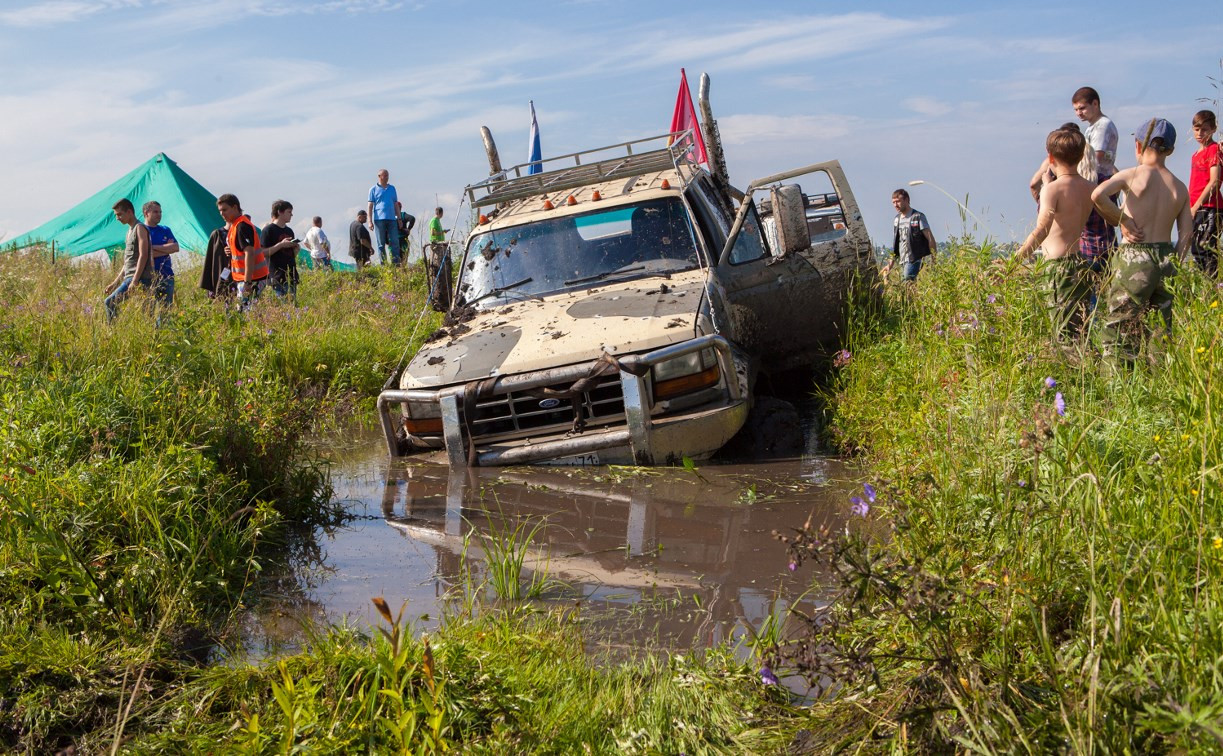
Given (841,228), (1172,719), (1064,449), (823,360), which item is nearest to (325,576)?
(1064,449)

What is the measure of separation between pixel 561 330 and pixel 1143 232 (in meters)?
3.35

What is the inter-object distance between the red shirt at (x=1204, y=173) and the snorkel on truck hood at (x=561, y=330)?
4.20 m

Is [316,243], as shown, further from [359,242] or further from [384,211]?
[384,211]

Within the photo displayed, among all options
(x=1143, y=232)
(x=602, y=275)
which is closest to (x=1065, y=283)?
(x=1143, y=232)

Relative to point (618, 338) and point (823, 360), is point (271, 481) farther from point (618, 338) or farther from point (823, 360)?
point (823, 360)

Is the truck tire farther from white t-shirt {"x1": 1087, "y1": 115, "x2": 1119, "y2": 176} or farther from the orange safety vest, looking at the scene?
the orange safety vest

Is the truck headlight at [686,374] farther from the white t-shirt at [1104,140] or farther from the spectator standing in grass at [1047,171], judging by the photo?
the white t-shirt at [1104,140]

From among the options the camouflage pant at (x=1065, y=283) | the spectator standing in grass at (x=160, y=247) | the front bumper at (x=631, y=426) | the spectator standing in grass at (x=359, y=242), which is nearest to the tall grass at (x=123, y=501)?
the front bumper at (x=631, y=426)

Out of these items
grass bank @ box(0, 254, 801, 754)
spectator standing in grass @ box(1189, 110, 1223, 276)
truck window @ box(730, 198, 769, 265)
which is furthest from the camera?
spectator standing in grass @ box(1189, 110, 1223, 276)

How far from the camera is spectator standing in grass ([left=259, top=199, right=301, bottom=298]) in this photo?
1207 centimetres

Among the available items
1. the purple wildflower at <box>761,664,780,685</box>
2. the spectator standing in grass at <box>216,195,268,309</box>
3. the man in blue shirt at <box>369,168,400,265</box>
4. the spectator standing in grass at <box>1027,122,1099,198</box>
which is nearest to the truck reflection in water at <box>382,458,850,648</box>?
the purple wildflower at <box>761,664,780,685</box>

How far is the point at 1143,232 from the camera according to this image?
616 centimetres

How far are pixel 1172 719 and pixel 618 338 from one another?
4533mm

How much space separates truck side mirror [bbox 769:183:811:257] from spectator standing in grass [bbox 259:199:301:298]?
659 cm
